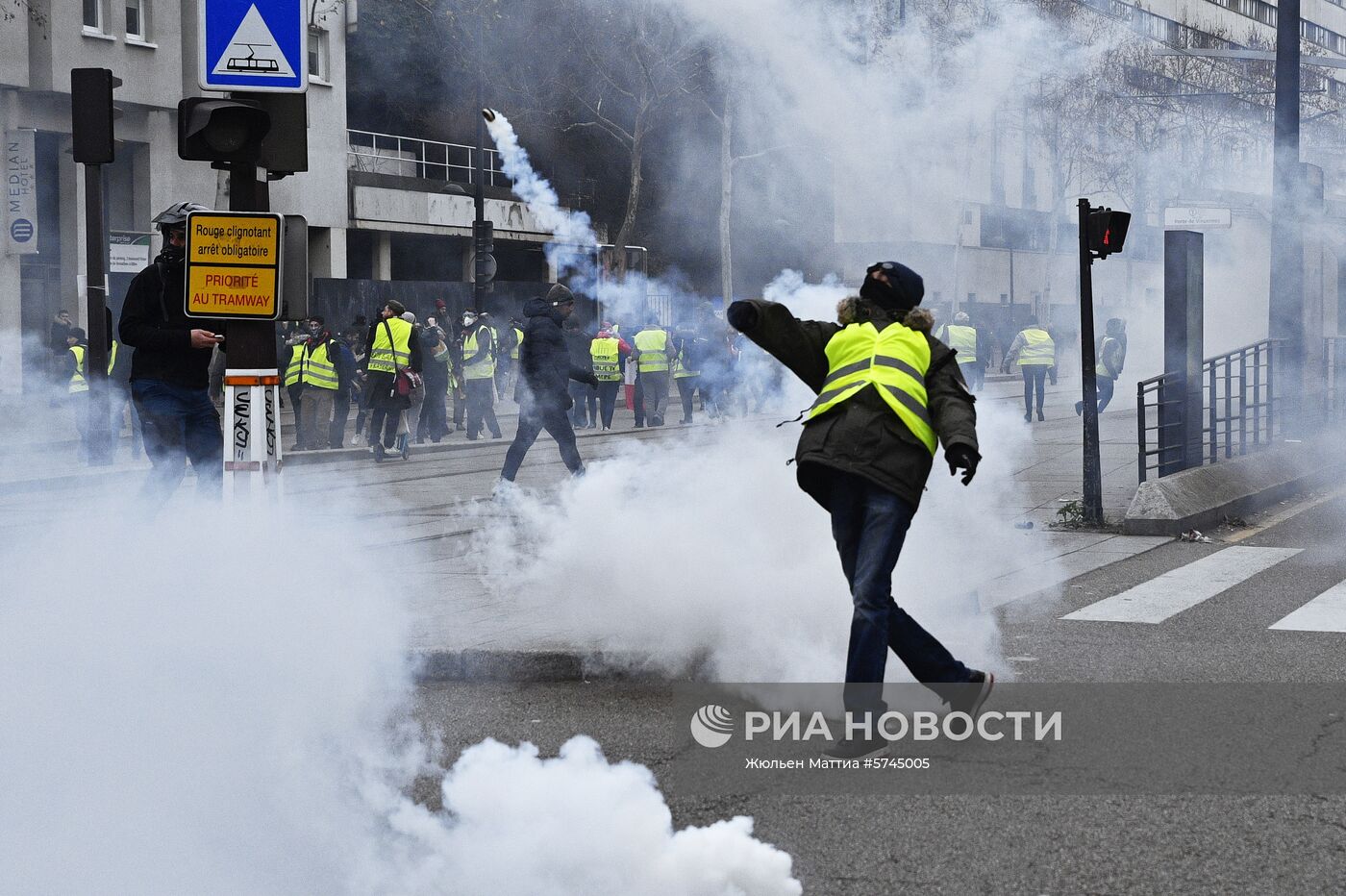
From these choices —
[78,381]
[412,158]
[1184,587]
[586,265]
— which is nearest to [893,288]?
[1184,587]

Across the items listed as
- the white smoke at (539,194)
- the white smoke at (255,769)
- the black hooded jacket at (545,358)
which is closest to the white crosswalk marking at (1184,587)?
the white smoke at (255,769)

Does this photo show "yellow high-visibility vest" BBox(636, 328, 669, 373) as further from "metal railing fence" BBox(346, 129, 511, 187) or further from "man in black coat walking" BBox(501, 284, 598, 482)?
"metal railing fence" BBox(346, 129, 511, 187)

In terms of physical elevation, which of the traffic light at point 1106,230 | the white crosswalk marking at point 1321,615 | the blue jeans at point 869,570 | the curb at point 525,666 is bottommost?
the white crosswalk marking at point 1321,615

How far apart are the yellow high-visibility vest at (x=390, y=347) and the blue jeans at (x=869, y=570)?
12.4 metres

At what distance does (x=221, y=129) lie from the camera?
20.9 feet

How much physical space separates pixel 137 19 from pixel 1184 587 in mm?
22907

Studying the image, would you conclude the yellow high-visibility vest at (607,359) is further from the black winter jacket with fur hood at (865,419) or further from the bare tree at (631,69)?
the black winter jacket with fur hood at (865,419)

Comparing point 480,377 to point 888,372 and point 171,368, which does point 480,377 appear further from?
point 888,372

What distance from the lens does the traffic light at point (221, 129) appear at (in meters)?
6.34

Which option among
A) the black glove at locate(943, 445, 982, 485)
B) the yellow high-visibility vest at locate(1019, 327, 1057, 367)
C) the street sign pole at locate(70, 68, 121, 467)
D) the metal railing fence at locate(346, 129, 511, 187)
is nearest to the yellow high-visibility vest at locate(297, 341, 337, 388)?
the street sign pole at locate(70, 68, 121, 467)

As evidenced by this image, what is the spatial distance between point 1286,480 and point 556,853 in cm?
1143

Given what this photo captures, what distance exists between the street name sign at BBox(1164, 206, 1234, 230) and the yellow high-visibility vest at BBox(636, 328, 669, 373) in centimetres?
963

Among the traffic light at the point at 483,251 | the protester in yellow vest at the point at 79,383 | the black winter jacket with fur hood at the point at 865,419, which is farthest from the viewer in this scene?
the traffic light at the point at 483,251

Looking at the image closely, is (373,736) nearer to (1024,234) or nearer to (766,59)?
(766,59)
